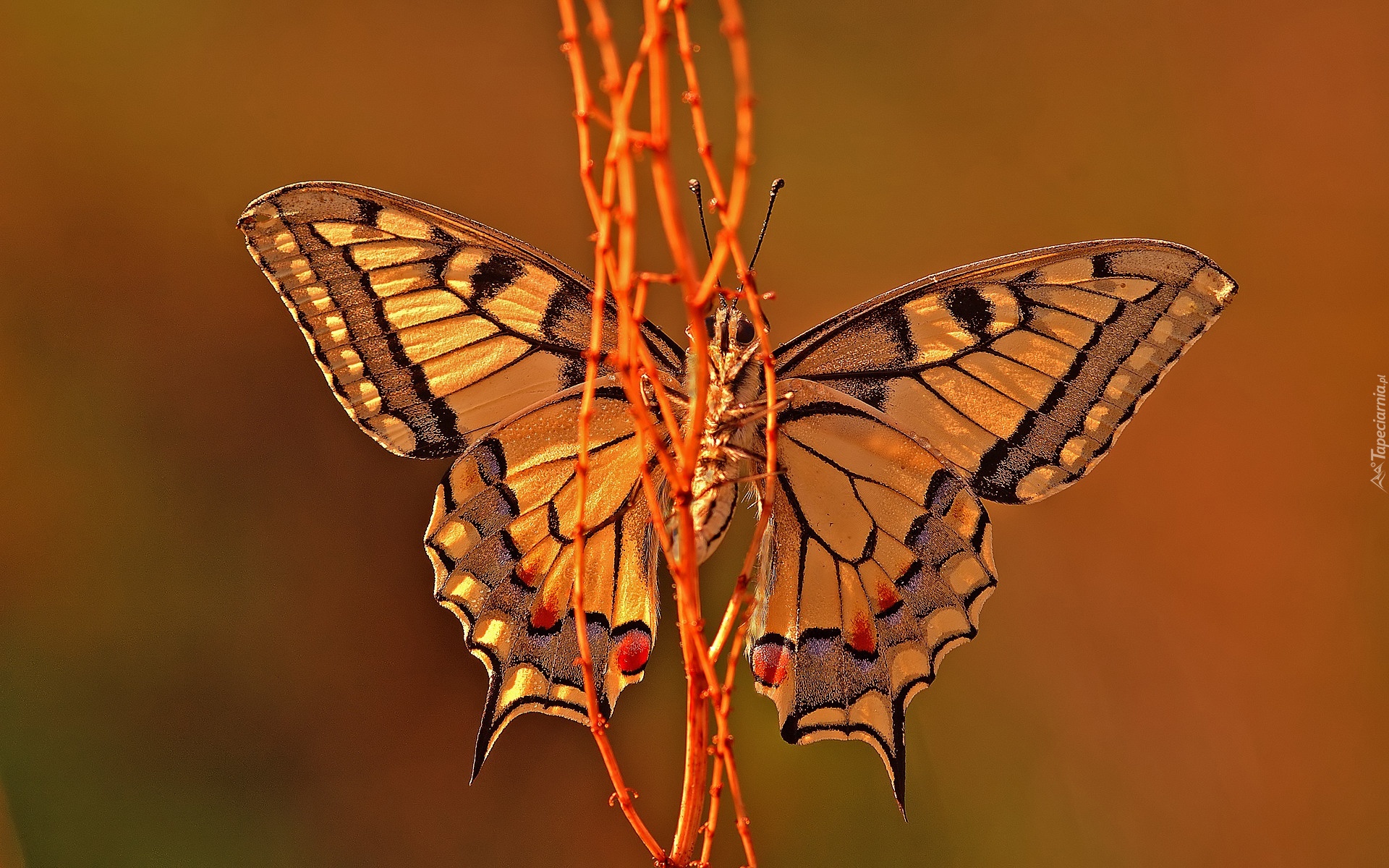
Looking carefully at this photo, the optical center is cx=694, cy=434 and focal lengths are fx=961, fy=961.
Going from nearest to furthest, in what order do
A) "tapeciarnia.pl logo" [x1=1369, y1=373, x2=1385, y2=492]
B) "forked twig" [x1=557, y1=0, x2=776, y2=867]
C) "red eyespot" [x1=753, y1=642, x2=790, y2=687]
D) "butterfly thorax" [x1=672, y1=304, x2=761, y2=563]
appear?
"forked twig" [x1=557, y1=0, x2=776, y2=867]
"butterfly thorax" [x1=672, y1=304, x2=761, y2=563]
"red eyespot" [x1=753, y1=642, x2=790, y2=687]
"tapeciarnia.pl logo" [x1=1369, y1=373, x2=1385, y2=492]

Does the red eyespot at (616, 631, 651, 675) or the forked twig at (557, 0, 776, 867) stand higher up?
the forked twig at (557, 0, 776, 867)

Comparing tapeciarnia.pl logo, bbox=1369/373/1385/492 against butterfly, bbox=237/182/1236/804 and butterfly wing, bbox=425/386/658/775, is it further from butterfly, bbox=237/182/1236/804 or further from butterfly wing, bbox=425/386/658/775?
butterfly wing, bbox=425/386/658/775

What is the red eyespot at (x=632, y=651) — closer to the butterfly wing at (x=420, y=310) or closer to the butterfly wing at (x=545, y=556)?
the butterfly wing at (x=545, y=556)

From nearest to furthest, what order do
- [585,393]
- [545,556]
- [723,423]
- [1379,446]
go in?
[585,393], [723,423], [545,556], [1379,446]

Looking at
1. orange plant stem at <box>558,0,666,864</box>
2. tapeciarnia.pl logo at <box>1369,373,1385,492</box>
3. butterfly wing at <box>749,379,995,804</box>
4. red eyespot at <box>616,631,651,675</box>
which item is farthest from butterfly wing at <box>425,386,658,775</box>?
tapeciarnia.pl logo at <box>1369,373,1385,492</box>

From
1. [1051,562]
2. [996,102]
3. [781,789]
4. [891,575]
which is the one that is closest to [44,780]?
[781,789]

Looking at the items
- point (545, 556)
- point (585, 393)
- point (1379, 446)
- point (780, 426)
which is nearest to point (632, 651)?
point (545, 556)

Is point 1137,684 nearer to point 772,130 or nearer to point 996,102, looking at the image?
point 996,102

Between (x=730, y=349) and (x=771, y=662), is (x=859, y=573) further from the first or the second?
(x=730, y=349)
